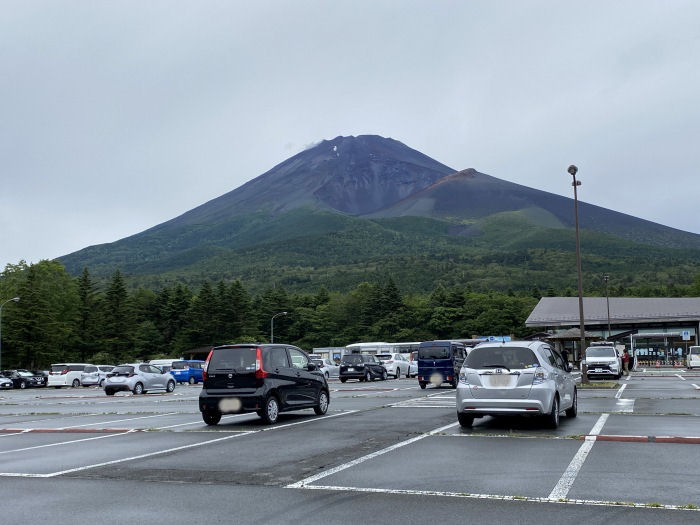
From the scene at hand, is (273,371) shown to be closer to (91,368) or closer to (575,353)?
(91,368)

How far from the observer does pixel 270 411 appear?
14961 millimetres

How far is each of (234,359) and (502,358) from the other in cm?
554

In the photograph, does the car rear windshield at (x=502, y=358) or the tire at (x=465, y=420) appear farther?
the tire at (x=465, y=420)

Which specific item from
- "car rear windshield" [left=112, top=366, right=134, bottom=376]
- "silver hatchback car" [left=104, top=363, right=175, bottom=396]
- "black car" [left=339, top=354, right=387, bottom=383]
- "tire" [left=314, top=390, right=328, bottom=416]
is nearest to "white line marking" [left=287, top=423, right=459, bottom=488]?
"tire" [left=314, top=390, right=328, bottom=416]

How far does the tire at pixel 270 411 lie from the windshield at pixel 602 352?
77.1ft

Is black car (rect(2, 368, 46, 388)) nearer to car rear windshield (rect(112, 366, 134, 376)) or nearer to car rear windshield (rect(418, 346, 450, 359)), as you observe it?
car rear windshield (rect(112, 366, 134, 376))

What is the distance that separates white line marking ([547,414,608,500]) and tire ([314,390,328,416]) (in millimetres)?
6473

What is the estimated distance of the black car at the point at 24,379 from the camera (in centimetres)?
5022

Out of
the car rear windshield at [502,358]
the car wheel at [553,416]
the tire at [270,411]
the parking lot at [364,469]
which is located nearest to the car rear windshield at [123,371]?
the parking lot at [364,469]

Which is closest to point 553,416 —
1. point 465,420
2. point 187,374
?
point 465,420

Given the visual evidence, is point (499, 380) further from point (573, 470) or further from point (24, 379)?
point (24, 379)

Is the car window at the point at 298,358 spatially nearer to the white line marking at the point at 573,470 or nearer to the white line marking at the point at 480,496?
the white line marking at the point at 573,470

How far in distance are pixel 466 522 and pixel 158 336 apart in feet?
332

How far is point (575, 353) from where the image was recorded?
2704 inches
